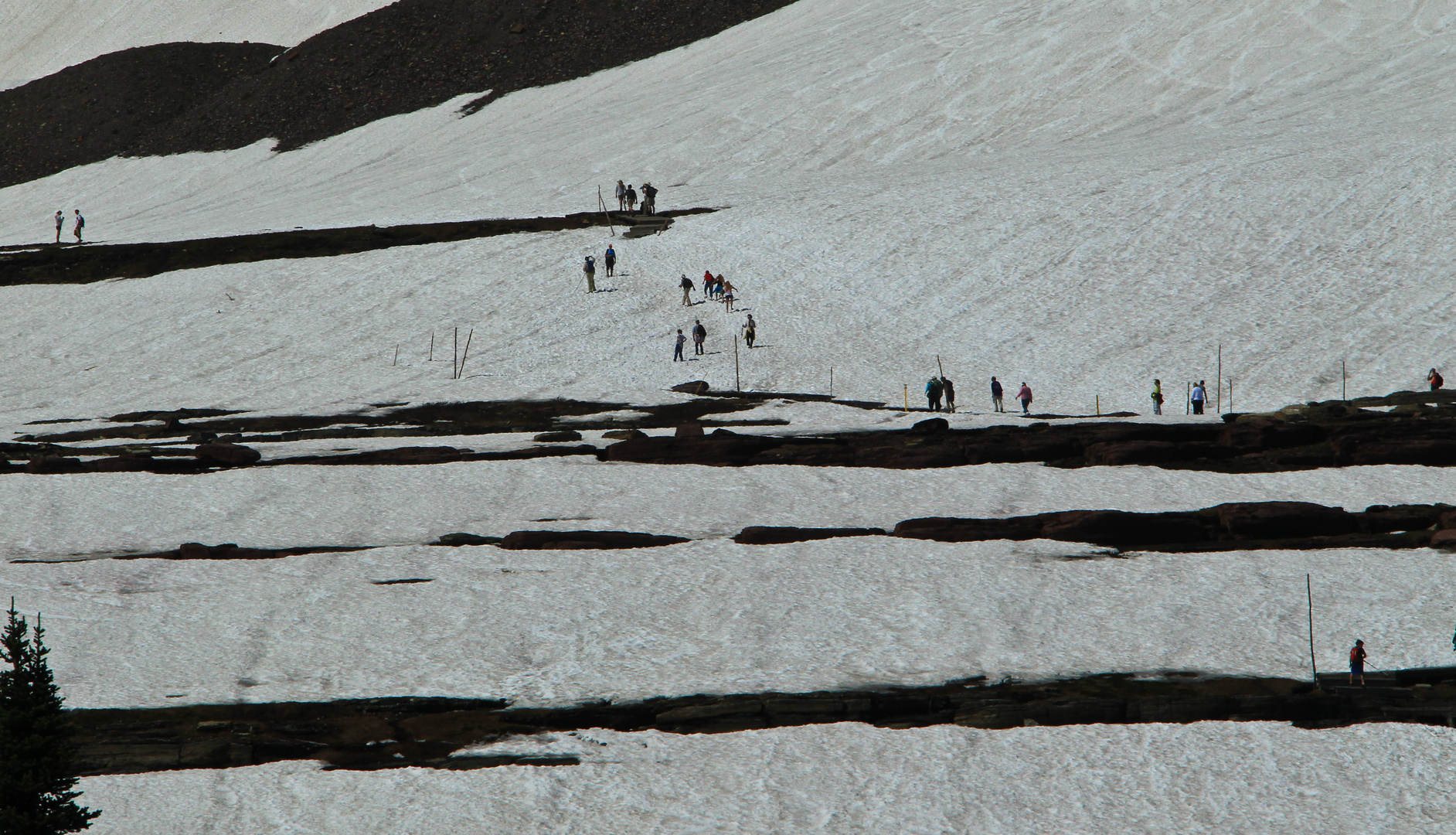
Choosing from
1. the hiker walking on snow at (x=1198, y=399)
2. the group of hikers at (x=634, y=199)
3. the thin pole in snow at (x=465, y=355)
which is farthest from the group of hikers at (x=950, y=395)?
the group of hikers at (x=634, y=199)

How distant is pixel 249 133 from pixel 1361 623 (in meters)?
86.2

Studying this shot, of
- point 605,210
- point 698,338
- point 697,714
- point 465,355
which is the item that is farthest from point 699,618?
point 605,210

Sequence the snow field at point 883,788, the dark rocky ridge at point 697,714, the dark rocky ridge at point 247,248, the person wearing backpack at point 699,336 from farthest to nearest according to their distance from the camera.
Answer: the dark rocky ridge at point 247,248 → the person wearing backpack at point 699,336 → the dark rocky ridge at point 697,714 → the snow field at point 883,788

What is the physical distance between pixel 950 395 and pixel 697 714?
21.7m

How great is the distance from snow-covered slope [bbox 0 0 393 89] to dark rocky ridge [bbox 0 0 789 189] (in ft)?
51.6

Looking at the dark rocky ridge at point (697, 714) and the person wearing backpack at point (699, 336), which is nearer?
the dark rocky ridge at point (697, 714)

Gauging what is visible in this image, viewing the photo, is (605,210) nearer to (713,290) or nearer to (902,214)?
(713,290)

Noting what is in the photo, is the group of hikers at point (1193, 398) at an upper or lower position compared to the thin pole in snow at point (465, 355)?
lower

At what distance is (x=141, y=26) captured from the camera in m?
122

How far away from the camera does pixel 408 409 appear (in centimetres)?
3972

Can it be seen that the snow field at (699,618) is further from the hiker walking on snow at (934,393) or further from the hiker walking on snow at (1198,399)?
the hiker walking on snow at (1198,399)

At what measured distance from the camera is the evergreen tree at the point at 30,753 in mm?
11172

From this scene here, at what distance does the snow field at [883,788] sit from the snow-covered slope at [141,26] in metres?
108

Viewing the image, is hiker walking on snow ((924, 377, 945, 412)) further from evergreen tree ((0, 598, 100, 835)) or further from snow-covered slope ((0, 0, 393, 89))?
snow-covered slope ((0, 0, 393, 89))
